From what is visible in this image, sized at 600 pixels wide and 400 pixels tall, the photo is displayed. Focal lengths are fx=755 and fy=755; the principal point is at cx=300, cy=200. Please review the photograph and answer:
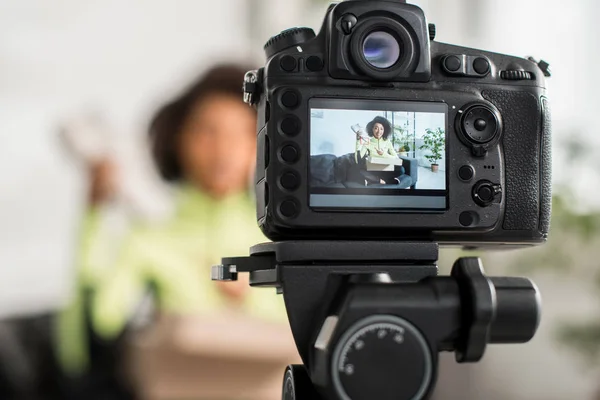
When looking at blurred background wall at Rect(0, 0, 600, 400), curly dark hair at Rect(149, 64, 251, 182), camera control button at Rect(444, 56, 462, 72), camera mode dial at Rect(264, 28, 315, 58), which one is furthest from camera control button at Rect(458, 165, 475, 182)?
blurred background wall at Rect(0, 0, 600, 400)

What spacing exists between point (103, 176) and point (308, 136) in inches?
79.7

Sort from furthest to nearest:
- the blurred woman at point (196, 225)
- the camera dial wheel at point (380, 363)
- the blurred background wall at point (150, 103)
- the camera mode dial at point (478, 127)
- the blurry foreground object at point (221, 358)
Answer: the blurred background wall at point (150, 103) → the blurred woman at point (196, 225) → the blurry foreground object at point (221, 358) → the camera mode dial at point (478, 127) → the camera dial wheel at point (380, 363)

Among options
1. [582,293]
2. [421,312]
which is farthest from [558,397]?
[421,312]

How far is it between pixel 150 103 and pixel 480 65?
1971mm

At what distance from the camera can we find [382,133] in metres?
0.75

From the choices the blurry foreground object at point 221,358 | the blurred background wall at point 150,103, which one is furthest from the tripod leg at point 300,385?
the blurred background wall at point 150,103

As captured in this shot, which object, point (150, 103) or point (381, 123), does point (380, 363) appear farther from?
point (150, 103)

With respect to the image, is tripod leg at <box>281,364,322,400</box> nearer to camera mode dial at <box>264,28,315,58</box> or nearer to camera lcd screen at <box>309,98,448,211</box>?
camera lcd screen at <box>309,98,448,211</box>

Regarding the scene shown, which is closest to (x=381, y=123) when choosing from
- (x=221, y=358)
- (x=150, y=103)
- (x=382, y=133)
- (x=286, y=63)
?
(x=382, y=133)

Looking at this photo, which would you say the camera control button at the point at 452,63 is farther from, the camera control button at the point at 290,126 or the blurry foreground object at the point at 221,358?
the blurry foreground object at the point at 221,358

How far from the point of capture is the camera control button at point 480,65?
795 mm

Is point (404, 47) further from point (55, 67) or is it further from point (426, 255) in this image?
point (55, 67)

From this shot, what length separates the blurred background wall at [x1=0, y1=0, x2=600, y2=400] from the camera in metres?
2.55

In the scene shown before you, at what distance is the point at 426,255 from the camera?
30.3 inches
